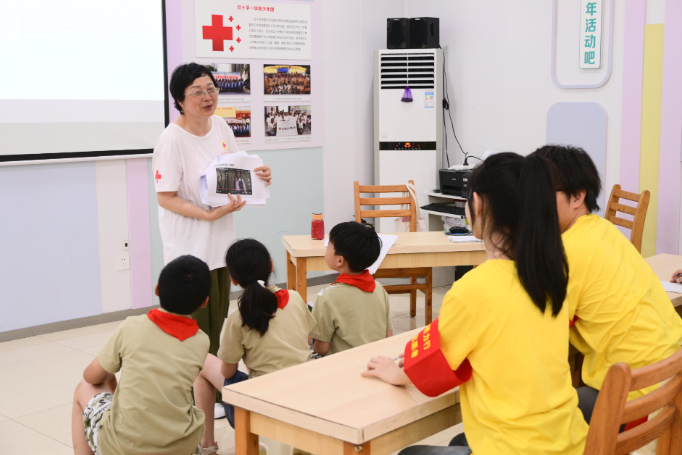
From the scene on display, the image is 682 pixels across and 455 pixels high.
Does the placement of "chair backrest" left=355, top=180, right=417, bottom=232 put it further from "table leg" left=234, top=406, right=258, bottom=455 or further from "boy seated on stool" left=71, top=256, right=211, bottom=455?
"table leg" left=234, top=406, right=258, bottom=455

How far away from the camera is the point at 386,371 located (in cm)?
172

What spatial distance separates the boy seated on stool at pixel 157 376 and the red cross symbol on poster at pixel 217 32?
3017 millimetres

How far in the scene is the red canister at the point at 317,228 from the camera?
11.9 ft

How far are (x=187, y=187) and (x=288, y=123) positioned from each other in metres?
2.44

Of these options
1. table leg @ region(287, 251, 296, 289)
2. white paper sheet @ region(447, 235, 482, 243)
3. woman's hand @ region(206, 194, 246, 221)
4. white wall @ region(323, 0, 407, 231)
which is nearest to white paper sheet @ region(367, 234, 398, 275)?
white paper sheet @ region(447, 235, 482, 243)

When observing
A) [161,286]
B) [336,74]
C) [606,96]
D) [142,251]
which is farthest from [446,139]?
[161,286]

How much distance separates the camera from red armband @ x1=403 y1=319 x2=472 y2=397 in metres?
1.51

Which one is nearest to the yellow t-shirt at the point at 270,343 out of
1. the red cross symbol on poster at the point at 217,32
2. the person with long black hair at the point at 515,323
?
the person with long black hair at the point at 515,323

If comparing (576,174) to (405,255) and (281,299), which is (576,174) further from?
(405,255)

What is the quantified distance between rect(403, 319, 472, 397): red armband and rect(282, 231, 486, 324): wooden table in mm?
1861

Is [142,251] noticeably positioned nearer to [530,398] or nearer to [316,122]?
[316,122]

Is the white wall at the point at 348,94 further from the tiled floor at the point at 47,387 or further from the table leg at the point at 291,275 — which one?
the table leg at the point at 291,275

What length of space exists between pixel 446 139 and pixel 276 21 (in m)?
1.64

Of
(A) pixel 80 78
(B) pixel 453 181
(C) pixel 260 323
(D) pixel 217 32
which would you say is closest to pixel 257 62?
(D) pixel 217 32
